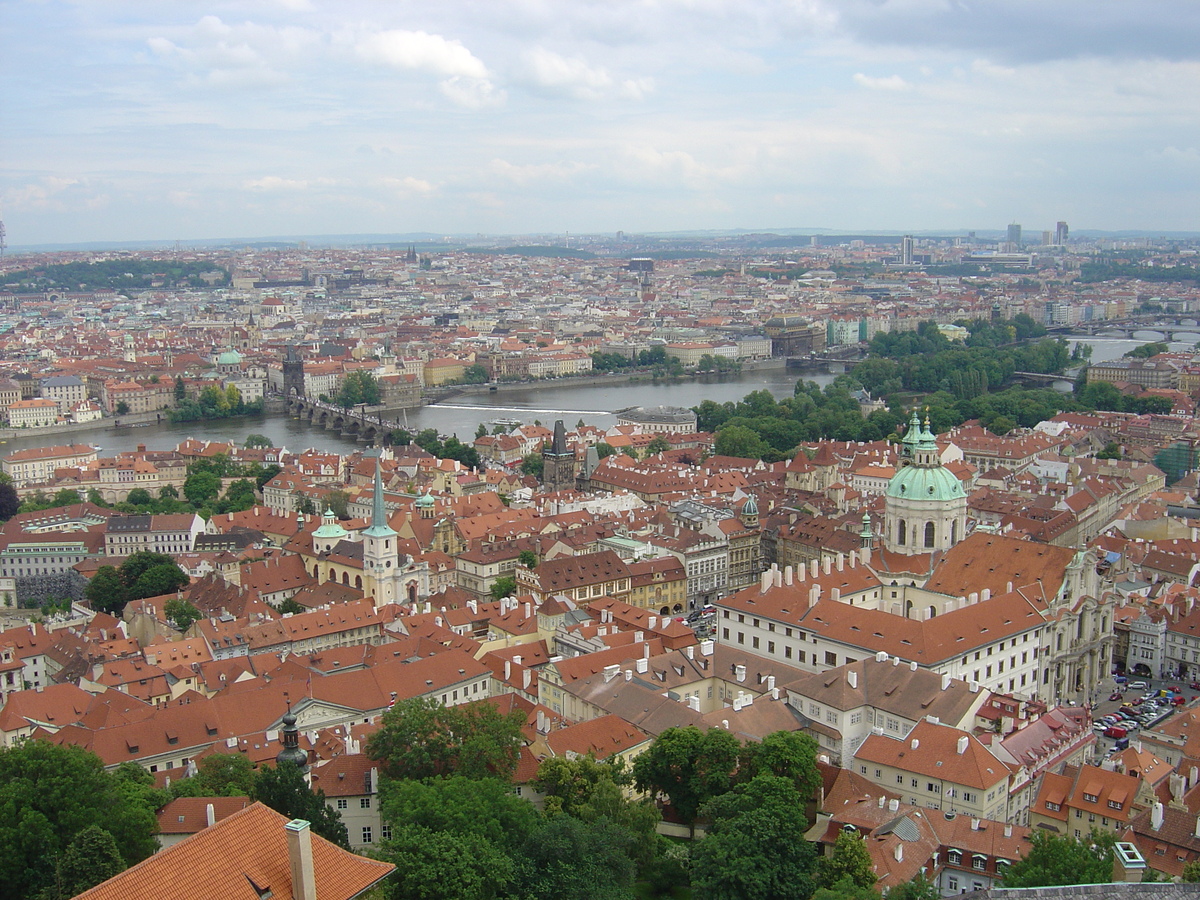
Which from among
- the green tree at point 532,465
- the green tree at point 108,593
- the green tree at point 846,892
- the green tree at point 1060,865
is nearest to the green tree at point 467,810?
the green tree at point 846,892

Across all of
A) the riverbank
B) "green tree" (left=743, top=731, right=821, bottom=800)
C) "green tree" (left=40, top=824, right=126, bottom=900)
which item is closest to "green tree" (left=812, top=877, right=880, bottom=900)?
"green tree" (left=743, top=731, right=821, bottom=800)

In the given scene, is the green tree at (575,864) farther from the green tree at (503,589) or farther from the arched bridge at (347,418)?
the arched bridge at (347,418)

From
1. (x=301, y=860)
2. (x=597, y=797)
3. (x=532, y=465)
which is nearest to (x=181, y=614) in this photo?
(x=597, y=797)

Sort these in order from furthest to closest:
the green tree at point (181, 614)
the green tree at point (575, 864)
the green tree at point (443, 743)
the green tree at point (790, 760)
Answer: the green tree at point (181, 614) < the green tree at point (443, 743) < the green tree at point (790, 760) < the green tree at point (575, 864)

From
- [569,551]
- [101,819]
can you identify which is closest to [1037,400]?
[569,551]

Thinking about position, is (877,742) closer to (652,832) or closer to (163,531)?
(652,832)

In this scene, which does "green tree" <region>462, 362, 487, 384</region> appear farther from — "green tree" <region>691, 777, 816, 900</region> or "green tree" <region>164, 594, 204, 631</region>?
"green tree" <region>691, 777, 816, 900</region>
